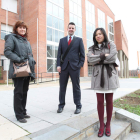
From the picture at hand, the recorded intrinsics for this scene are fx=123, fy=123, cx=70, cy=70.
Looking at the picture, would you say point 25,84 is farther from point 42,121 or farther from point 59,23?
point 59,23

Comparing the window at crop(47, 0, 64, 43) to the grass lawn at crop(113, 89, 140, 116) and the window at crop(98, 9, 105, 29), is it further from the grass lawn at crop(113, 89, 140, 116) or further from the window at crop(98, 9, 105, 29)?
the grass lawn at crop(113, 89, 140, 116)

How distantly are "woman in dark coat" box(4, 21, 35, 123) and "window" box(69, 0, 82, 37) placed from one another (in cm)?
1717

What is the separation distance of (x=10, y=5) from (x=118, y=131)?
1883 centimetres

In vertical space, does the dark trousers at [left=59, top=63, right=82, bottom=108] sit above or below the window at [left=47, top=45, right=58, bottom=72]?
below

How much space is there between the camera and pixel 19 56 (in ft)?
7.30

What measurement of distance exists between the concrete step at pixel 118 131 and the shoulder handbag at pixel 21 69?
1500mm

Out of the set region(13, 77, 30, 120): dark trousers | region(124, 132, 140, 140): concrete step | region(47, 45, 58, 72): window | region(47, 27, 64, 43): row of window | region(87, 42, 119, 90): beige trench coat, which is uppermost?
region(47, 27, 64, 43): row of window

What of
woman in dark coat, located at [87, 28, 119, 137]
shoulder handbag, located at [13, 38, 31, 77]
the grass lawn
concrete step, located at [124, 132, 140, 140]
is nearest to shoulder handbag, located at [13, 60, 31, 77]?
shoulder handbag, located at [13, 38, 31, 77]

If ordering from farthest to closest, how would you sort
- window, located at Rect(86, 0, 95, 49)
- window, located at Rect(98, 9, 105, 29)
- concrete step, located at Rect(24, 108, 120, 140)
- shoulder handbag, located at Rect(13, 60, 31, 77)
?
window, located at Rect(98, 9, 105, 29) < window, located at Rect(86, 0, 95, 49) < shoulder handbag, located at Rect(13, 60, 31, 77) < concrete step, located at Rect(24, 108, 120, 140)

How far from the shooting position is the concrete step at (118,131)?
6.40 ft

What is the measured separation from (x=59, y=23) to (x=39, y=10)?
3279 mm

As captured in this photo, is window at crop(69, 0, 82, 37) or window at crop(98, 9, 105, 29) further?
window at crop(98, 9, 105, 29)

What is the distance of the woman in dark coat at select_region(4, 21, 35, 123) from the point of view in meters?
2.12

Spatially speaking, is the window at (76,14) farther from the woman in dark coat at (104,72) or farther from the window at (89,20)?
the woman in dark coat at (104,72)
